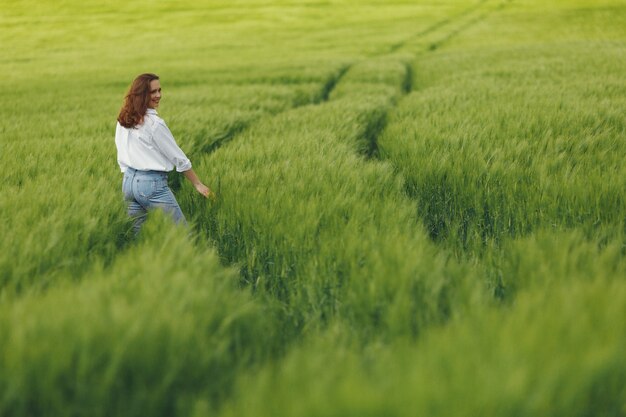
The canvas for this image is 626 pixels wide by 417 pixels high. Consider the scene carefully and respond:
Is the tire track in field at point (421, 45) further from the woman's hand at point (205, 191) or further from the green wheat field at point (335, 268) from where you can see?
the woman's hand at point (205, 191)

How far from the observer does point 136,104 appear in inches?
106

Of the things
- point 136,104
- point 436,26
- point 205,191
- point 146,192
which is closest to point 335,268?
point 205,191

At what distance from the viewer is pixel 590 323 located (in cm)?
107

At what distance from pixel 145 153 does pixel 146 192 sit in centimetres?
23

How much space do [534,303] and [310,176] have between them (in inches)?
65.0

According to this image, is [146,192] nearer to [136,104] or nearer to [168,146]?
[168,146]

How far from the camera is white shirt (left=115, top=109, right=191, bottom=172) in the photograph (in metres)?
2.68

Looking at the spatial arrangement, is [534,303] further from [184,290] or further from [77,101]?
[77,101]

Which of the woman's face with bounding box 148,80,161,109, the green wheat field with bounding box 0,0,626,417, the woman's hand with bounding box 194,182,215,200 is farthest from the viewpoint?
→ the woman's face with bounding box 148,80,161,109

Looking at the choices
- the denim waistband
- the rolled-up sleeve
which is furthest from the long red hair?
the denim waistband

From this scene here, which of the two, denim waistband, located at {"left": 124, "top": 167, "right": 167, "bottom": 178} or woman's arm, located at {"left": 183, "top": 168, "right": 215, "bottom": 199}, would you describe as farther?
denim waistband, located at {"left": 124, "top": 167, "right": 167, "bottom": 178}

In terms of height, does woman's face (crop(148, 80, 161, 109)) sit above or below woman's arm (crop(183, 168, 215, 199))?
above

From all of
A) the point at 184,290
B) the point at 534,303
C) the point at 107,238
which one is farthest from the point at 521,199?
the point at 107,238

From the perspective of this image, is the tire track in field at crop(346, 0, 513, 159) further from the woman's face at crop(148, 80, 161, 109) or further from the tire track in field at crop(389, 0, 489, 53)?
the woman's face at crop(148, 80, 161, 109)
